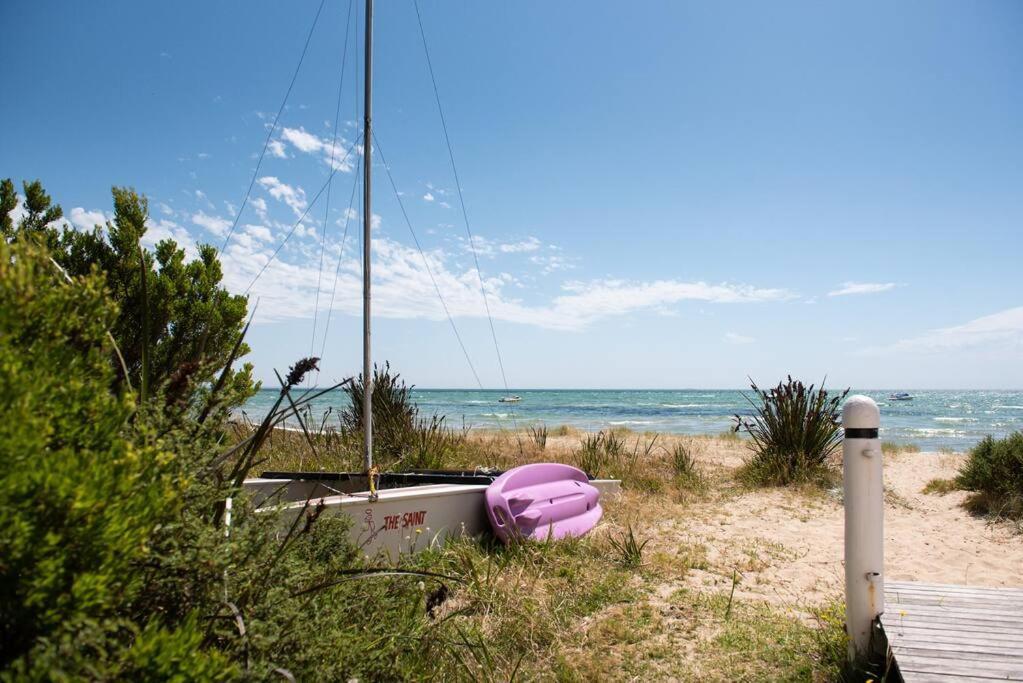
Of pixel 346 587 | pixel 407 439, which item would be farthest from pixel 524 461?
pixel 346 587

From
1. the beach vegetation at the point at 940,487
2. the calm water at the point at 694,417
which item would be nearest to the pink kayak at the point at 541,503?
the calm water at the point at 694,417

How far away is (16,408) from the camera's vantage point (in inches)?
44.8

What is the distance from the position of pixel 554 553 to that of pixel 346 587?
8.14 feet

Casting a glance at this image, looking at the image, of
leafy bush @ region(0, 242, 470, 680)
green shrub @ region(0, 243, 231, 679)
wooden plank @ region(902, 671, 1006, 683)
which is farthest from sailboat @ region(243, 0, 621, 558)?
wooden plank @ region(902, 671, 1006, 683)

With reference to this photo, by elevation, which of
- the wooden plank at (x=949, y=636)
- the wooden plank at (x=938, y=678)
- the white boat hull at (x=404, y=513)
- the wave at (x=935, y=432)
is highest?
the white boat hull at (x=404, y=513)

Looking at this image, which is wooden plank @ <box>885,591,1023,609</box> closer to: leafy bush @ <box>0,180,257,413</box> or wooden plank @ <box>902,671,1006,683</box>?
wooden plank @ <box>902,671,1006,683</box>

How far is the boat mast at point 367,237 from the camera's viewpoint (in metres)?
5.42

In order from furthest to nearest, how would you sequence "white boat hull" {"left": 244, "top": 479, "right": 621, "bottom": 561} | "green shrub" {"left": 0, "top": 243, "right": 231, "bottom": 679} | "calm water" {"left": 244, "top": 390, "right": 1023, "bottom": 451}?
"calm water" {"left": 244, "top": 390, "right": 1023, "bottom": 451} → "white boat hull" {"left": 244, "top": 479, "right": 621, "bottom": 561} → "green shrub" {"left": 0, "top": 243, "right": 231, "bottom": 679}

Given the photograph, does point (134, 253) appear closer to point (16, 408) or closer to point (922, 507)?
point (16, 408)

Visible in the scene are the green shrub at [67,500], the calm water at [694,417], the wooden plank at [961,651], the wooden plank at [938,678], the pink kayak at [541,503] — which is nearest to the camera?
the green shrub at [67,500]

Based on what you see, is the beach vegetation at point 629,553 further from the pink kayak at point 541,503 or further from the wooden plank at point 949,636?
the wooden plank at point 949,636

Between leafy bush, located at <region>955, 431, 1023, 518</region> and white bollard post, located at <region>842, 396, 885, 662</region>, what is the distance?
4.82 m

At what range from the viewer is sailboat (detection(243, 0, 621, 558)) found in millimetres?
3943

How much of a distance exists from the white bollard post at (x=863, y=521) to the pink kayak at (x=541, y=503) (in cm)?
230
